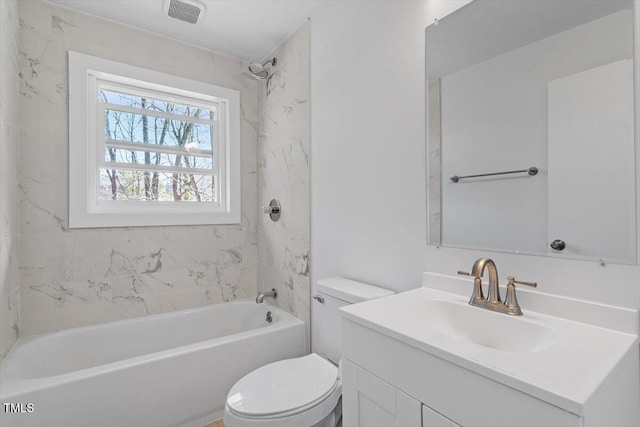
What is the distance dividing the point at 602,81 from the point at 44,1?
2.86m

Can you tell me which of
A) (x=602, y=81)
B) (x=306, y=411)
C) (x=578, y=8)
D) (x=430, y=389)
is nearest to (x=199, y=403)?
(x=306, y=411)

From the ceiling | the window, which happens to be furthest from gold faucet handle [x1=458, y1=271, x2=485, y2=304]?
the window

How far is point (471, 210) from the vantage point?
120 centimetres

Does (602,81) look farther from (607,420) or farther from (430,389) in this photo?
(430,389)

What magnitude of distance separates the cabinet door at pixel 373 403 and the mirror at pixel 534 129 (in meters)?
0.62

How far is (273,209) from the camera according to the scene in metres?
2.39

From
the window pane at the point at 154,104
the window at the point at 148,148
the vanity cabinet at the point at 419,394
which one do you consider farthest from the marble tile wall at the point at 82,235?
the vanity cabinet at the point at 419,394

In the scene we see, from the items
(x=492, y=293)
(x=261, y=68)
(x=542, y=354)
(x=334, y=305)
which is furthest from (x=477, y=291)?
(x=261, y=68)

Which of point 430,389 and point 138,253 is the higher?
point 138,253

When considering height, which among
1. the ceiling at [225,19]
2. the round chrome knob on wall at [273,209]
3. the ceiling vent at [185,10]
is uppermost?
the ceiling at [225,19]

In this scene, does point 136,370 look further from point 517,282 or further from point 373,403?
point 517,282

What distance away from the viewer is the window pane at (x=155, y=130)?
2221mm

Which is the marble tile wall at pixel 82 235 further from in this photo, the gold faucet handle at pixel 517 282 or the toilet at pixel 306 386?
the gold faucet handle at pixel 517 282

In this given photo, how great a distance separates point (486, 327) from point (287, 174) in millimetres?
1661
